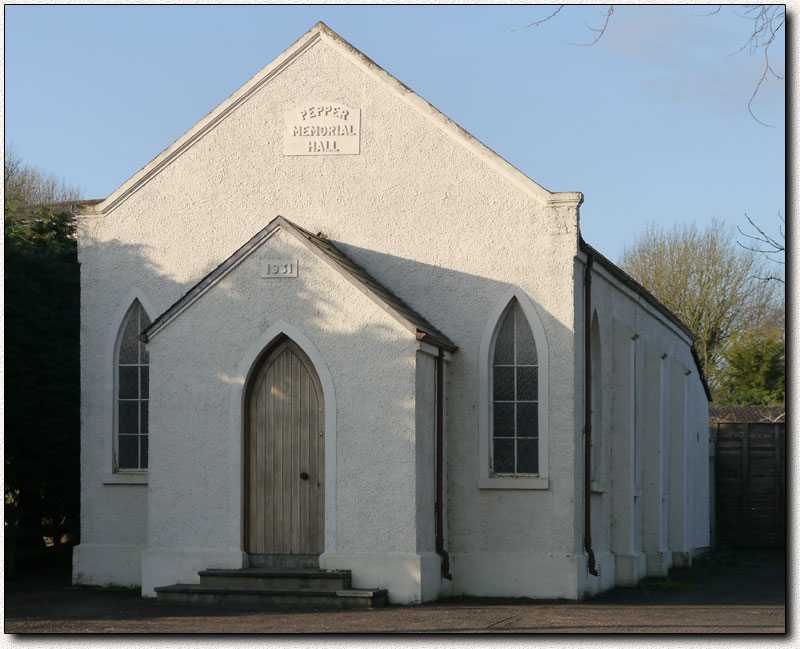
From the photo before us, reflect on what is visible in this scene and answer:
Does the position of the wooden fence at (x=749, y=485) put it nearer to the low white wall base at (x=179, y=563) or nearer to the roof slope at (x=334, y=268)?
the roof slope at (x=334, y=268)

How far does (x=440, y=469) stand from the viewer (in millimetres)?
14469

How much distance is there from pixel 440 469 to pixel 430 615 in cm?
247

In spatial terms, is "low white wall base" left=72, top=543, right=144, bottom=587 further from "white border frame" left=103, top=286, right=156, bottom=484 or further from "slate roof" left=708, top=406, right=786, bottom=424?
"slate roof" left=708, top=406, right=786, bottom=424

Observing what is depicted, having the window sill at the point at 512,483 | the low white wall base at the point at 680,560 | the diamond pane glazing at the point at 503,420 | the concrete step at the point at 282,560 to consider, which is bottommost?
the low white wall base at the point at 680,560

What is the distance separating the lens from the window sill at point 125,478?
51.7ft

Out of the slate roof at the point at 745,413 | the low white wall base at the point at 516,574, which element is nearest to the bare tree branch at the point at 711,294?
the slate roof at the point at 745,413

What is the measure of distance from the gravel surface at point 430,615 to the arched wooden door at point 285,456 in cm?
145

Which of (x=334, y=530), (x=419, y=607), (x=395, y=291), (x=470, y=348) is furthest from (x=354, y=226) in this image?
(x=419, y=607)

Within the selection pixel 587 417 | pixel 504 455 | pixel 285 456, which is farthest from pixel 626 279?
pixel 285 456

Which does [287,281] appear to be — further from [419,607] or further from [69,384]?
[69,384]

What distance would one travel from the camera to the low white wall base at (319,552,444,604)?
13.4 meters

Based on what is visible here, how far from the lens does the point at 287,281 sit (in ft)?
46.2

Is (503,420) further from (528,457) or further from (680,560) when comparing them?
(680,560)

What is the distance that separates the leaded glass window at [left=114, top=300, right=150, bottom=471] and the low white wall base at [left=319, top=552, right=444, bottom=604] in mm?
3848
